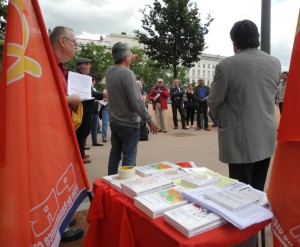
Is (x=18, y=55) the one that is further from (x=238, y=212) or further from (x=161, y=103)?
(x=161, y=103)

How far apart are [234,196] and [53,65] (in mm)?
1340

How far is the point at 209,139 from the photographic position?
8.20m

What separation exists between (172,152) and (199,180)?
15.7ft

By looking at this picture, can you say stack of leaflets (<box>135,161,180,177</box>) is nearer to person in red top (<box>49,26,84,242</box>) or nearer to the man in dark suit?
the man in dark suit

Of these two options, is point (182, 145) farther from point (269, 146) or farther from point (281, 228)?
point (281, 228)

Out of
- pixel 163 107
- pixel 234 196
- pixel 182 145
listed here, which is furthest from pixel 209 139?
pixel 234 196

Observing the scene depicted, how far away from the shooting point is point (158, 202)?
5.06 feet

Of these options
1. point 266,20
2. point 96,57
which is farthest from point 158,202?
point 96,57

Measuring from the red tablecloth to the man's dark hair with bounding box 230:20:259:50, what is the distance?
147 cm

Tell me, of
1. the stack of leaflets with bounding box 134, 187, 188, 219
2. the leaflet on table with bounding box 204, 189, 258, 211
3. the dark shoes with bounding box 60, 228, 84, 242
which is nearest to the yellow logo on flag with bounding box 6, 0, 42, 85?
the stack of leaflets with bounding box 134, 187, 188, 219

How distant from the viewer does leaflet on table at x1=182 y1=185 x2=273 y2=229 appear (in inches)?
53.0

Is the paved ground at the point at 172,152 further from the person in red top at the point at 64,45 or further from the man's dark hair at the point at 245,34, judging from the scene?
the man's dark hair at the point at 245,34

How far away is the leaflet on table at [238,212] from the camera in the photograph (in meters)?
1.35

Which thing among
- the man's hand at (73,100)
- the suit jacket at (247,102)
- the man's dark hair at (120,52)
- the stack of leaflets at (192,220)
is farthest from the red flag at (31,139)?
the man's dark hair at (120,52)
